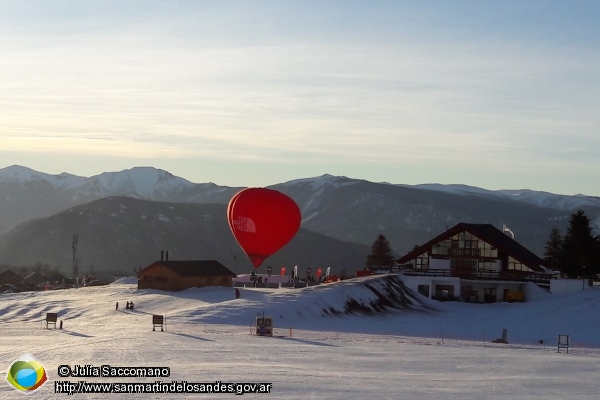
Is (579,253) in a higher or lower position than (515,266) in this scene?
higher

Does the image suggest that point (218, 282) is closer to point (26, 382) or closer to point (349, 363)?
point (349, 363)

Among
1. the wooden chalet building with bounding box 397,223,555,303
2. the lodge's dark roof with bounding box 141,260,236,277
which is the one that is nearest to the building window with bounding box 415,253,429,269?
the wooden chalet building with bounding box 397,223,555,303

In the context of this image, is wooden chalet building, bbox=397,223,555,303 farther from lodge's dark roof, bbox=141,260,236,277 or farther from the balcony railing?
Answer: lodge's dark roof, bbox=141,260,236,277

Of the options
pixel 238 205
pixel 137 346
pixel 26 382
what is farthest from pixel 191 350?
pixel 238 205

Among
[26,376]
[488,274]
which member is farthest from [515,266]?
[26,376]

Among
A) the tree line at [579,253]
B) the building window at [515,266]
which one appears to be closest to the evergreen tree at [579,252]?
the tree line at [579,253]

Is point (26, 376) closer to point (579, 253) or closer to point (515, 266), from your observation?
point (515, 266)

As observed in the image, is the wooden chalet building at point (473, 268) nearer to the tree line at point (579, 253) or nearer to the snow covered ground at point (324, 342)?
the tree line at point (579, 253)
